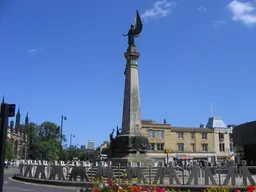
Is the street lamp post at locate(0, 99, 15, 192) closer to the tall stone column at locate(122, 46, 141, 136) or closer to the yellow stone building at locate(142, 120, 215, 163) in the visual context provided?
the tall stone column at locate(122, 46, 141, 136)

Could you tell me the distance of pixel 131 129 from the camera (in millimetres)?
27234

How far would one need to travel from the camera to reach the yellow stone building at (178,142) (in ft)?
232

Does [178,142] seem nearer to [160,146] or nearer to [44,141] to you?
[160,146]

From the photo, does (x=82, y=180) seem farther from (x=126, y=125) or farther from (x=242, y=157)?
(x=242, y=157)

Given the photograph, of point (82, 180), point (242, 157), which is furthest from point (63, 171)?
point (242, 157)

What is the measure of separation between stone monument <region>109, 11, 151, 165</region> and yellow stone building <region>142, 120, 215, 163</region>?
42.3 m

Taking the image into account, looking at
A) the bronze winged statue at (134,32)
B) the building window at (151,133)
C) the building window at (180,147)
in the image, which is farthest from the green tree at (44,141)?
the bronze winged statue at (134,32)

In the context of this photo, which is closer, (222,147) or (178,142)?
(178,142)

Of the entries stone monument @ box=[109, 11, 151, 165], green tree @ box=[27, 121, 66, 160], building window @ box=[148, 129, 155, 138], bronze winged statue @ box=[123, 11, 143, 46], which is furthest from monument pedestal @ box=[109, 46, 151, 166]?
green tree @ box=[27, 121, 66, 160]

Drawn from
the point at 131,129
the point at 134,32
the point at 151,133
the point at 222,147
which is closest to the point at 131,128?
the point at 131,129

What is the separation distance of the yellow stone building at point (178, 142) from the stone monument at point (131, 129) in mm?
42258

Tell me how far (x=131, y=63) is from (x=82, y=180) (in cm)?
1164

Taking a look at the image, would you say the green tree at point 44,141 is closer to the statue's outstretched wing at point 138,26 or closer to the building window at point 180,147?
the building window at point 180,147

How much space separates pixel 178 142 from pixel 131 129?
4769cm
